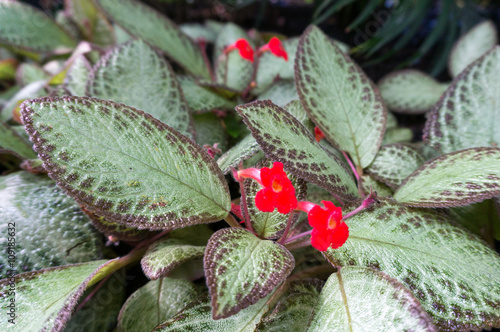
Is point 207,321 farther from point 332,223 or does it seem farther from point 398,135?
point 398,135

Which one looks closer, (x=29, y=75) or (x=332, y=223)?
(x=332, y=223)

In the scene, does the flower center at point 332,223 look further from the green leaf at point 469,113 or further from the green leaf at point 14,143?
the green leaf at point 14,143

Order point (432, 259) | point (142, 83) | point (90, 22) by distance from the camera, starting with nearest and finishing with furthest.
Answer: point (432, 259) < point (142, 83) < point (90, 22)

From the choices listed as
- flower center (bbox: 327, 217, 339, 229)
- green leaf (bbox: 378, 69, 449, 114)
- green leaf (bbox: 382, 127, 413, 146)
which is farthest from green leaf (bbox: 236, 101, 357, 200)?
green leaf (bbox: 378, 69, 449, 114)

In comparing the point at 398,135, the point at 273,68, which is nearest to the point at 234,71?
the point at 273,68

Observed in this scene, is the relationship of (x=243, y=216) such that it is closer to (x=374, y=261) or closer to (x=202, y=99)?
(x=374, y=261)

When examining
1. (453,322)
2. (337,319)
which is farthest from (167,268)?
(453,322)

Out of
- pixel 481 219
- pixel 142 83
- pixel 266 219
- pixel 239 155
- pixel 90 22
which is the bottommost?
pixel 481 219

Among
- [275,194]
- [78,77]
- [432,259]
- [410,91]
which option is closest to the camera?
[275,194]
